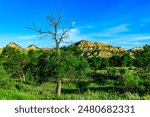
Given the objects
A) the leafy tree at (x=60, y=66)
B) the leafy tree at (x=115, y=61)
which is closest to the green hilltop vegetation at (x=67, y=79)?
the leafy tree at (x=60, y=66)

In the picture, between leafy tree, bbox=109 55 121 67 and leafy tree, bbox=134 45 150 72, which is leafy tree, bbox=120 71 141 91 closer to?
leafy tree, bbox=134 45 150 72

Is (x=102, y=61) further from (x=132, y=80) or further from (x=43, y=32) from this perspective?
(x=43, y=32)

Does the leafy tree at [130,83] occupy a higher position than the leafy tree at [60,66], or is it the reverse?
the leafy tree at [60,66]

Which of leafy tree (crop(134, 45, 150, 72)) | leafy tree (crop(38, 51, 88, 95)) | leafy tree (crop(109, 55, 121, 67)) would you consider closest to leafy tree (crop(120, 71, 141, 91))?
leafy tree (crop(134, 45, 150, 72))

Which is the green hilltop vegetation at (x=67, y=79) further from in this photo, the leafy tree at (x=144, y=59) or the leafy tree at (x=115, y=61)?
the leafy tree at (x=115, y=61)

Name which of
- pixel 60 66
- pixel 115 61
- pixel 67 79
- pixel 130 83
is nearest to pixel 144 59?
pixel 130 83

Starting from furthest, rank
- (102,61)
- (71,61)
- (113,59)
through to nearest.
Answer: (113,59) → (102,61) → (71,61)

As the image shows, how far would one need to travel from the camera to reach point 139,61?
61.2m

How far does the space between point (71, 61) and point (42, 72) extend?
13.8 feet

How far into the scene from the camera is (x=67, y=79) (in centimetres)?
5694

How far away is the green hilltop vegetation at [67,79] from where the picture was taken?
346 inches

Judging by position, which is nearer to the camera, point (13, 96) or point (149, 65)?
point (13, 96)

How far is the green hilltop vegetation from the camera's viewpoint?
8789 millimetres

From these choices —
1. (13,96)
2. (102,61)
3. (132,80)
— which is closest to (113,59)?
(102,61)
